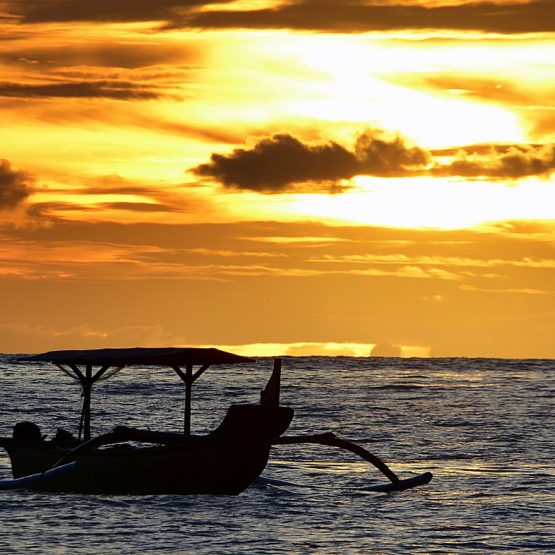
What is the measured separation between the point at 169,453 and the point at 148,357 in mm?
2820

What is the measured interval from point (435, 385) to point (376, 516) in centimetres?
10940

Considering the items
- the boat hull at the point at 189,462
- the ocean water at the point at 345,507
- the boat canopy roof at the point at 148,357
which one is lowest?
the ocean water at the point at 345,507

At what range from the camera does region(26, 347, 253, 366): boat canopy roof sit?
31.8m

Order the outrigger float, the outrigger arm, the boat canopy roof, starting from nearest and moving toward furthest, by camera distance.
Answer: the outrigger float
the boat canopy roof
the outrigger arm

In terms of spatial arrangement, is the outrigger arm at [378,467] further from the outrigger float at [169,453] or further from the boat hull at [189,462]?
the boat hull at [189,462]

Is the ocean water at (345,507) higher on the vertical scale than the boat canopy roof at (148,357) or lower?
lower

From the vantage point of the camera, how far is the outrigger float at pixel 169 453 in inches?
1230

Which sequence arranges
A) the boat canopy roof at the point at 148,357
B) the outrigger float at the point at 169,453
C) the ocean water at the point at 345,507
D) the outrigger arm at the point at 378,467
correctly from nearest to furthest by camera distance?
the ocean water at the point at 345,507, the outrigger float at the point at 169,453, the boat canopy roof at the point at 148,357, the outrigger arm at the point at 378,467

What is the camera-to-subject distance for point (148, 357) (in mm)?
31312

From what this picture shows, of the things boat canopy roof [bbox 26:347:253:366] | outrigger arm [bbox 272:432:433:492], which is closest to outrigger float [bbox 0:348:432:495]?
boat canopy roof [bbox 26:347:253:366]

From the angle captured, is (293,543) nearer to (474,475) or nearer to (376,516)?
(376,516)

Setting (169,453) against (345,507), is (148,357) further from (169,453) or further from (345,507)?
(345,507)

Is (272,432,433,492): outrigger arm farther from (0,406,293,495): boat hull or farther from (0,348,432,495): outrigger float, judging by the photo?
(0,406,293,495): boat hull

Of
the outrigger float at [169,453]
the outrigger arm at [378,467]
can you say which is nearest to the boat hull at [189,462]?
the outrigger float at [169,453]
